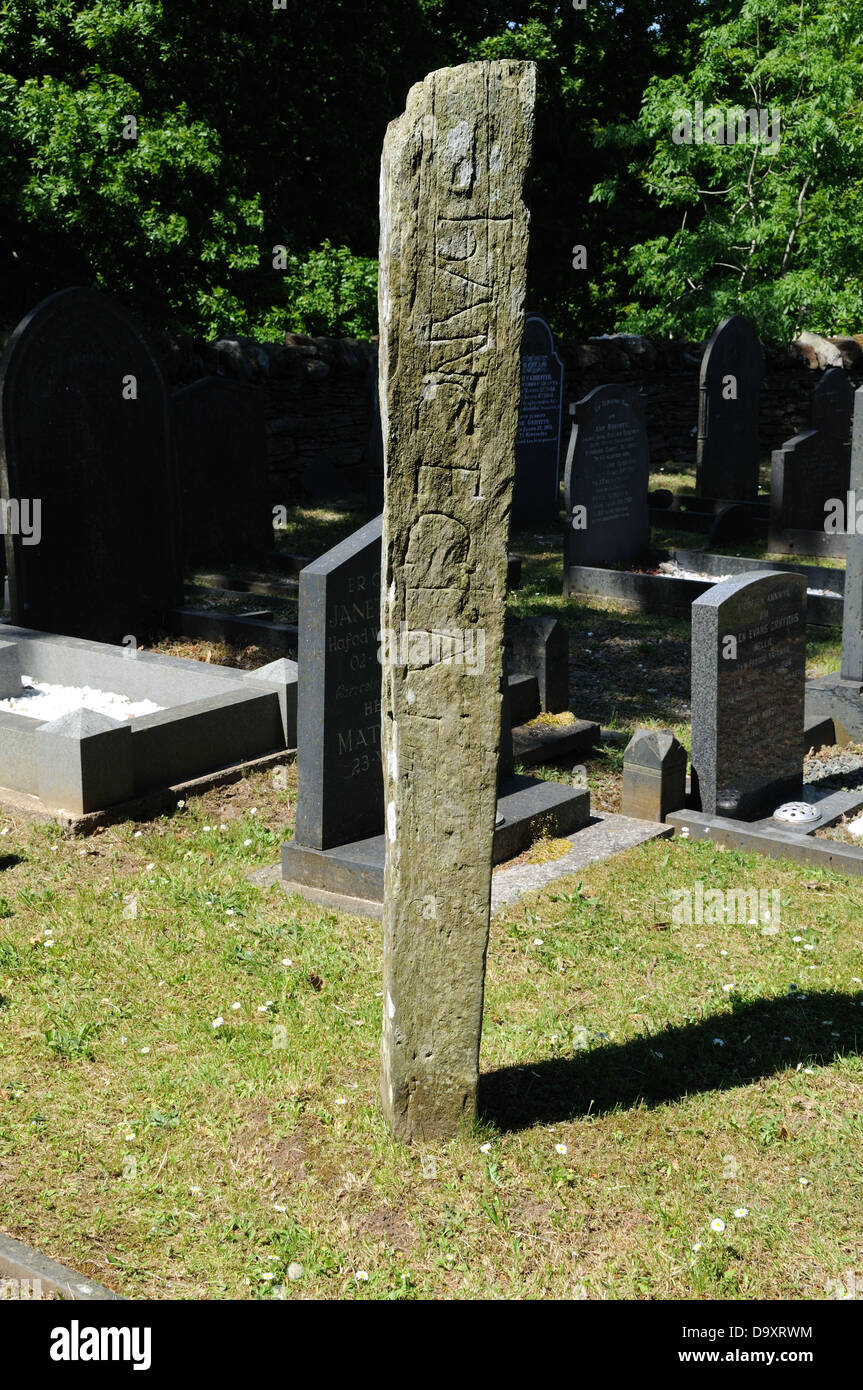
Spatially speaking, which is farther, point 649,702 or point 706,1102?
point 649,702

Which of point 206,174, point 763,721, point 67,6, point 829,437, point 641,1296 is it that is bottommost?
point 641,1296

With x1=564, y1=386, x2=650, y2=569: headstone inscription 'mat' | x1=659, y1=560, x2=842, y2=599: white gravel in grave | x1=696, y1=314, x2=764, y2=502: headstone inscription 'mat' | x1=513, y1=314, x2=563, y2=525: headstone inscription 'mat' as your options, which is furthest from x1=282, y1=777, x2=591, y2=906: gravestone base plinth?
x1=696, y1=314, x2=764, y2=502: headstone inscription 'mat'

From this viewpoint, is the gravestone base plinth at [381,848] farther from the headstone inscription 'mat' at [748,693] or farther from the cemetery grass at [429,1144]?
the headstone inscription 'mat' at [748,693]

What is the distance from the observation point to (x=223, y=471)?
491 inches

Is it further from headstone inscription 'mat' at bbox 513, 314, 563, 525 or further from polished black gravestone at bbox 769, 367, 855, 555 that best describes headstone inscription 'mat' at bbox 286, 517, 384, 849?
headstone inscription 'mat' at bbox 513, 314, 563, 525

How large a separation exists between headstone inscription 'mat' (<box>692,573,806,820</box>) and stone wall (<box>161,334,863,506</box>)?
29.3ft

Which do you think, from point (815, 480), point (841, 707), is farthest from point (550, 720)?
point (815, 480)

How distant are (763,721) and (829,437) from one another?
25.7ft

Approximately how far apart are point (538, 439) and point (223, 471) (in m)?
4.26

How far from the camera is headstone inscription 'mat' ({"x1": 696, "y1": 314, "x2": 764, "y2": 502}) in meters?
14.4

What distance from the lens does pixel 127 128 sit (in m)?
15.9

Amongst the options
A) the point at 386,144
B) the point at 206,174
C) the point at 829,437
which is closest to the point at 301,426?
the point at 206,174

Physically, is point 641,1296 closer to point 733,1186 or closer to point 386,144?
point 733,1186

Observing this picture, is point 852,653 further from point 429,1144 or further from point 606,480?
point 429,1144
